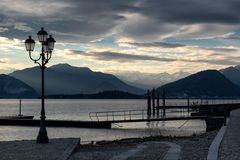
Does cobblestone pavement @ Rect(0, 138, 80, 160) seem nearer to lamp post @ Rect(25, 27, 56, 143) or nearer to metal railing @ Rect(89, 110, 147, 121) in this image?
lamp post @ Rect(25, 27, 56, 143)

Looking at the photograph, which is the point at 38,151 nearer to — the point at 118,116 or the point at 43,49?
the point at 43,49

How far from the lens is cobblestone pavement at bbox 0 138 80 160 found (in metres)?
17.8

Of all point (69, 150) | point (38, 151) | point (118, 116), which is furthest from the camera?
point (118, 116)

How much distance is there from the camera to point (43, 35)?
23.4 m

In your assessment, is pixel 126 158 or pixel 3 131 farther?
pixel 3 131

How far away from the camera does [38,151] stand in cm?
1995

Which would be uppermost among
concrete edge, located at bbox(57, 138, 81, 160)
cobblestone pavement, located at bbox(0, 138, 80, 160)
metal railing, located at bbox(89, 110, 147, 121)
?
concrete edge, located at bbox(57, 138, 81, 160)

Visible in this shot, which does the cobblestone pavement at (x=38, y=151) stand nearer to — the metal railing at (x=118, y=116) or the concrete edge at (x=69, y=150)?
the concrete edge at (x=69, y=150)

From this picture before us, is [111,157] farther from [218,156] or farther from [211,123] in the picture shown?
[211,123]

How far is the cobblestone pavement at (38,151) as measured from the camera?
17781 millimetres

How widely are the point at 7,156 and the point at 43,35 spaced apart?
7.25 metres

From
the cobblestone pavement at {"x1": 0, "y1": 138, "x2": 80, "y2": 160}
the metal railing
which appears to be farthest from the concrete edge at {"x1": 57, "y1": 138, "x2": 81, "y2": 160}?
the metal railing

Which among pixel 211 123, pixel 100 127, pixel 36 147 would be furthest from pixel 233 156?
pixel 100 127

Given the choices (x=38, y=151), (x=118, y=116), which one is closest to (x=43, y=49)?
(x=38, y=151)
